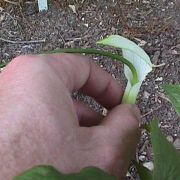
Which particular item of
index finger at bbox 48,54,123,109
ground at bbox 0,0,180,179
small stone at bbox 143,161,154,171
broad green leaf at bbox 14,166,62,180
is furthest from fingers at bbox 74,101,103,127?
ground at bbox 0,0,180,179

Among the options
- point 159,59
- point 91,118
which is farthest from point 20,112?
point 159,59

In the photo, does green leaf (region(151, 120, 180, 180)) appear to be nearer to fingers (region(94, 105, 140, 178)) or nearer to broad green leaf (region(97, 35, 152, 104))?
fingers (region(94, 105, 140, 178))

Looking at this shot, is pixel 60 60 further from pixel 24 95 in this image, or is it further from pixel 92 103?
pixel 92 103

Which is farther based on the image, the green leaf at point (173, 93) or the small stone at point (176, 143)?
the small stone at point (176, 143)

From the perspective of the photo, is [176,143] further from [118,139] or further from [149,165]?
[118,139]

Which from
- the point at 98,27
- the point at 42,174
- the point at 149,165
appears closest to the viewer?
the point at 42,174

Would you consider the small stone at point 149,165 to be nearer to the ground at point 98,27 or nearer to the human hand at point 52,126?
the ground at point 98,27

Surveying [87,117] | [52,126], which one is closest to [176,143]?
[87,117]

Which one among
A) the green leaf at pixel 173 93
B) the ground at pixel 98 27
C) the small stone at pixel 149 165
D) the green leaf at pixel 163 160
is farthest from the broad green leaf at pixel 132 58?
the ground at pixel 98 27
